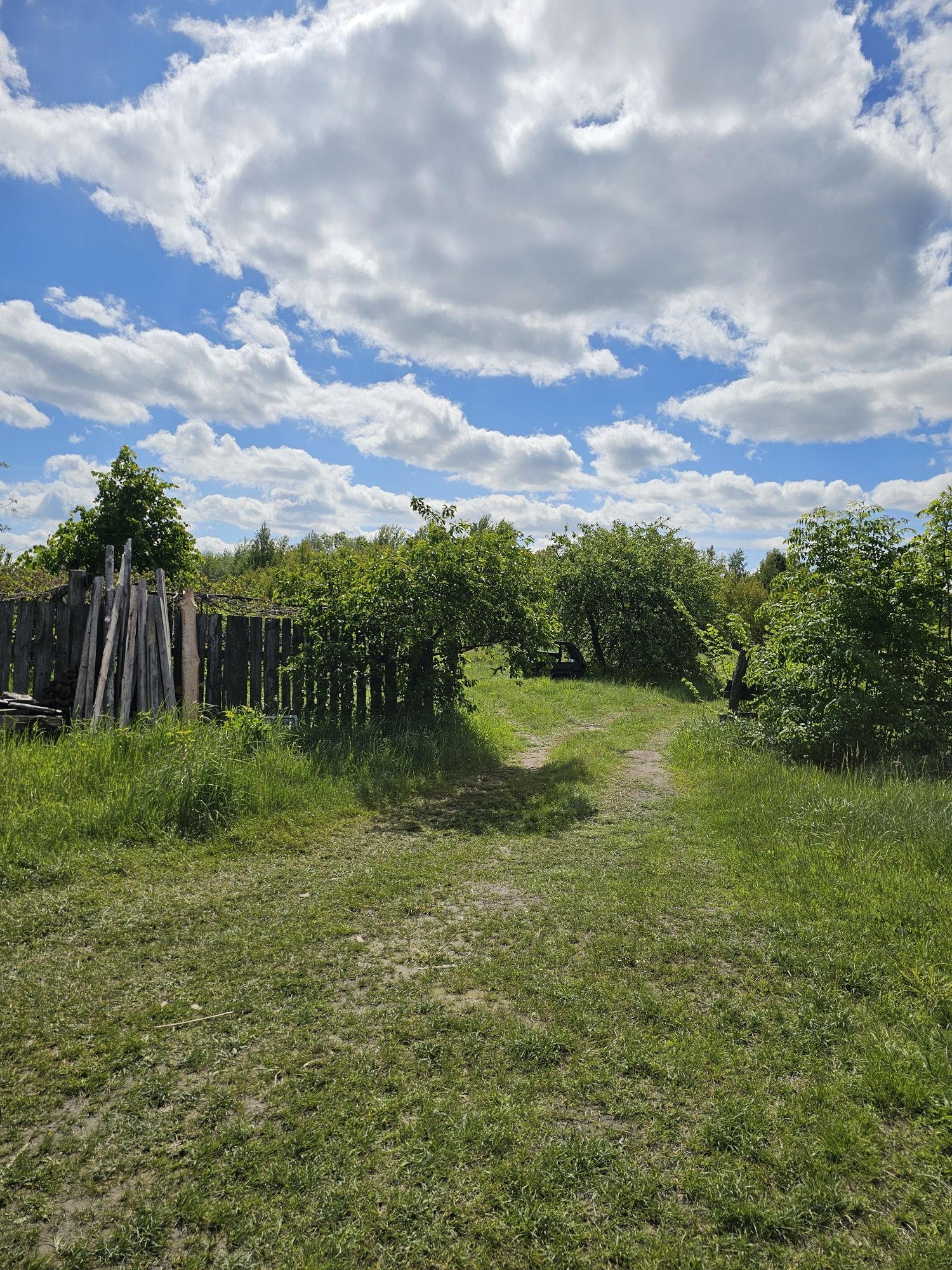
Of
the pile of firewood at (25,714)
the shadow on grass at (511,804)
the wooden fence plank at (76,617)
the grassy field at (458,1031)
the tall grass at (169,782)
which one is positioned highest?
the wooden fence plank at (76,617)

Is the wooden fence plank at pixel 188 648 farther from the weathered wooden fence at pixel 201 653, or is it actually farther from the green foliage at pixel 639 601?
the green foliage at pixel 639 601

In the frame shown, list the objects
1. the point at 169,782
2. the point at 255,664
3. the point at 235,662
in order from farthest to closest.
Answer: the point at 255,664, the point at 235,662, the point at 169,782

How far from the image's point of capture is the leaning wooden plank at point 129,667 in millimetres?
8047

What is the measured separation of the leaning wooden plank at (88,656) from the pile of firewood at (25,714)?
0.32 meters

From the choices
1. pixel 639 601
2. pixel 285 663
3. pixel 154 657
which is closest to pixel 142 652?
pixel 154 657

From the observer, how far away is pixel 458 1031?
333 cm

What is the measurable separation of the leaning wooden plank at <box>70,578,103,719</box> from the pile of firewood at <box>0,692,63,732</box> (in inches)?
12.4

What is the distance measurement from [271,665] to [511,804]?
12.5ft

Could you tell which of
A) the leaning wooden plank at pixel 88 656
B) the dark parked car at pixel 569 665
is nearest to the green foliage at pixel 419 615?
the leaning wooden plank at pixel 88 656

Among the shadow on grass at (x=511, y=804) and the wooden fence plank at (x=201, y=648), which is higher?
the wooden fence plank at (x=201, y=648)

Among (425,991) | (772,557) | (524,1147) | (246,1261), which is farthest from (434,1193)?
(772,557)

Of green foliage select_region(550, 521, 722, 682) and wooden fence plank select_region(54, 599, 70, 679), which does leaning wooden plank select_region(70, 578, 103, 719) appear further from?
green foliage select_region(550, 521, 722, 682)

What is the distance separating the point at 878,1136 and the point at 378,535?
6017cm

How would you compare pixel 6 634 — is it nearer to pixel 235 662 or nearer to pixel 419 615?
pixel 235 662
